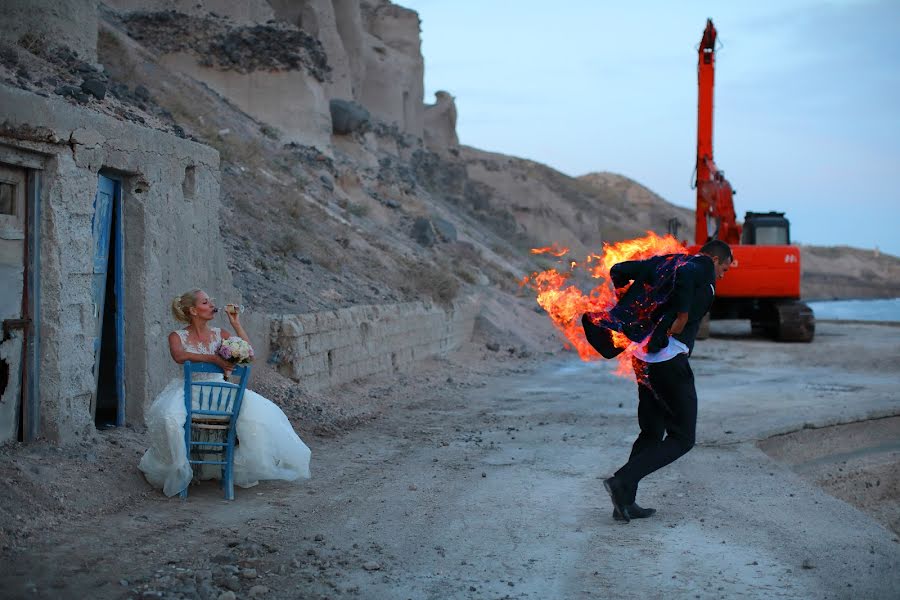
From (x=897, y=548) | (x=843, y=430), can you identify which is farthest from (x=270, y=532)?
(x=843, y=430)

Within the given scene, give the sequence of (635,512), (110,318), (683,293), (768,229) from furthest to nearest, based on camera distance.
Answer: (768,229) → (110,318) → (635,512) → (683,293)

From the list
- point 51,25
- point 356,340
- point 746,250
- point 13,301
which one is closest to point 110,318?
point 13,301

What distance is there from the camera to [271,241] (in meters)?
14.0

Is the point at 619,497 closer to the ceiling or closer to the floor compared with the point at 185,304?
closer to the floor

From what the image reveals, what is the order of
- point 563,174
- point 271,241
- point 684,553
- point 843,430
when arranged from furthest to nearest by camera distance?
point 563,174
point 271,241
point 843,430
point 684,553

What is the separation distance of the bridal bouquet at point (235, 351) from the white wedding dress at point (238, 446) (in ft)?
0.56

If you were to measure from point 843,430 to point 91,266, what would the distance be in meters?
9.02

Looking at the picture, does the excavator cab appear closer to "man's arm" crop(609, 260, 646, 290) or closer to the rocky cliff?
the rocky cliff

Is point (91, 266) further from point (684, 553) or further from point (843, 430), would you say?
point (843, 430)

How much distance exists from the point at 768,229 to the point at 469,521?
20.1 metres

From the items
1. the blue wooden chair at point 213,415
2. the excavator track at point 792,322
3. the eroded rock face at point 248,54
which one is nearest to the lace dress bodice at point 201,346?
the blue wooden chair at point 213,415

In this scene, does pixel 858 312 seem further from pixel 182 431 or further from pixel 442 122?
pixel 182 431

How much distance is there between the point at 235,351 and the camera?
22.1ft

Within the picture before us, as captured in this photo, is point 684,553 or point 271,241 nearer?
point 684,553
